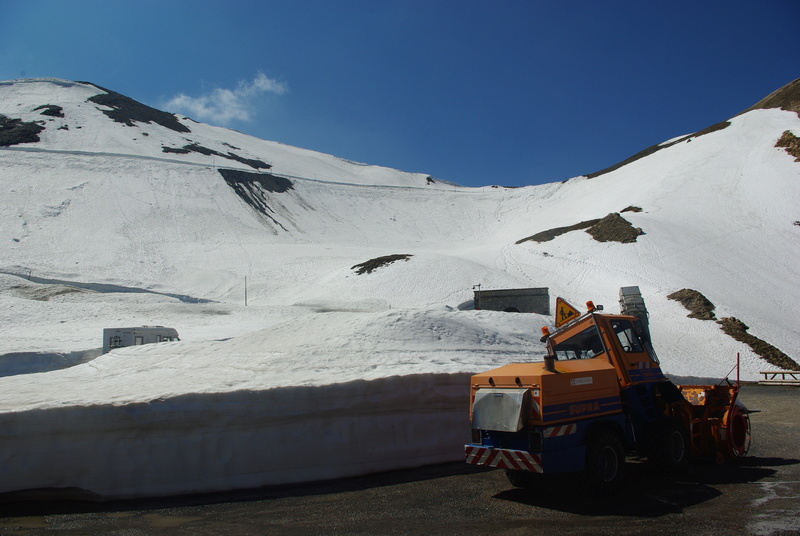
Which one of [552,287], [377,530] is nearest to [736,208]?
[552,287]

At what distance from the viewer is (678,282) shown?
33.1 metres

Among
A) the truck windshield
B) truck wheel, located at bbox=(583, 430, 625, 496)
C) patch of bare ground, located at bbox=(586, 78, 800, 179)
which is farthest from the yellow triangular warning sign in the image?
patch of bare ground, located at bbox=(586, 78, 800, 179)

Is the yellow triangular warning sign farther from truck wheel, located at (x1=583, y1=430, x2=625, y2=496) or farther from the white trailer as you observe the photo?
the white trailer

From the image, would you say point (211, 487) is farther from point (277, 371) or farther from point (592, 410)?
point (592, 410)

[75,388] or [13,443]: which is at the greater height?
[75,388]

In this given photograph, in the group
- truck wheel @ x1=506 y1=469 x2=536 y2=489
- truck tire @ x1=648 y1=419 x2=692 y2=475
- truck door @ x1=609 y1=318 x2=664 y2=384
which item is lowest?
truck wheel @ x1=506 y1=469 x2=536 y2=489

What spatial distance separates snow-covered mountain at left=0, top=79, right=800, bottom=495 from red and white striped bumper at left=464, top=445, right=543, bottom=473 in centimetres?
192

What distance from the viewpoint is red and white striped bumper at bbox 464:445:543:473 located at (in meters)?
6.40

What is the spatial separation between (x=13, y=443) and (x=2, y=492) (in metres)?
0.61

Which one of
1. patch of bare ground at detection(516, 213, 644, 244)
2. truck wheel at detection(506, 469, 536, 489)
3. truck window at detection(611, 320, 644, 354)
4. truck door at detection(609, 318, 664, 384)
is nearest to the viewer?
truck wheel at detection(506, 469, 536, 489)

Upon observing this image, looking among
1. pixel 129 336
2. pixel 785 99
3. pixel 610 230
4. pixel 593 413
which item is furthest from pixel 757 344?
A: pixel 785 99

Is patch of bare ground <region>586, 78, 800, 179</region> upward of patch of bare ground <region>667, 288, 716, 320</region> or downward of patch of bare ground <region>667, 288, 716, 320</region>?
upward

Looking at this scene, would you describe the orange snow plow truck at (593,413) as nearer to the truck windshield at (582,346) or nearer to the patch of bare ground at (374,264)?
the truck windshield at (582,346)

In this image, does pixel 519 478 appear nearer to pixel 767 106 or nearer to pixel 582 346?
pixel 582 346
